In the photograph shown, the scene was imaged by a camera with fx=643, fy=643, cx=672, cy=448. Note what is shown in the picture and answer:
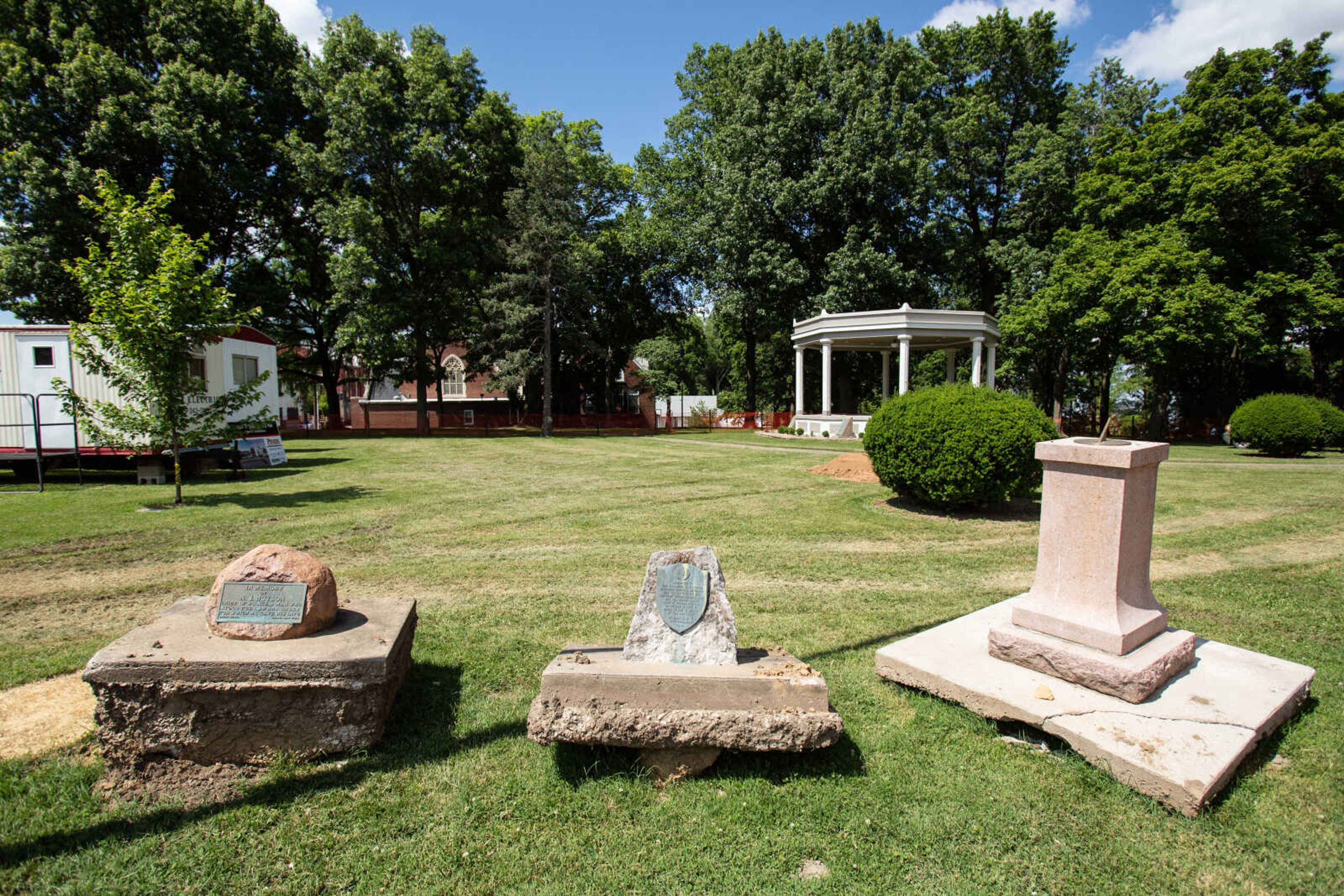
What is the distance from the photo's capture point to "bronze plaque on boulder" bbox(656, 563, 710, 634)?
333cm

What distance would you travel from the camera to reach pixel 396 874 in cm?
252

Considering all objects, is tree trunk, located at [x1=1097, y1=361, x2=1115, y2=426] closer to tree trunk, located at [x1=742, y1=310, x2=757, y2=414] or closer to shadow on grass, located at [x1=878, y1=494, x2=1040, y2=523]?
tree trunk, located at [x1=742, y1=310, x2=757, y2=414]

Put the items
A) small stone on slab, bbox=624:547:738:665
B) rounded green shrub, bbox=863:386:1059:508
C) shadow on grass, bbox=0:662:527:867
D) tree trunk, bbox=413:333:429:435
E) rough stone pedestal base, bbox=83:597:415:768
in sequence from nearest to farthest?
shadow on grass, bbox=0:662:527:867
rough stone pedestal base, bbox=83:597:415:768
small stone on slab, bbox=624:547:738:665
rounded green shrub, bbox=863:386:1059:508
tree trunk, bbox=413:333:429:435

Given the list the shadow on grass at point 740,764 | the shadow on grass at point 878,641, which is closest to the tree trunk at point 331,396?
the shadow on grass at point 878,641

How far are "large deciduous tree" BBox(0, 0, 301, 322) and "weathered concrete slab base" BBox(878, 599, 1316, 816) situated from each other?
24849 millimetres

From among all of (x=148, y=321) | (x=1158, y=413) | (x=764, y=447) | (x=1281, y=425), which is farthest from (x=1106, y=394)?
(x=148, y=321)

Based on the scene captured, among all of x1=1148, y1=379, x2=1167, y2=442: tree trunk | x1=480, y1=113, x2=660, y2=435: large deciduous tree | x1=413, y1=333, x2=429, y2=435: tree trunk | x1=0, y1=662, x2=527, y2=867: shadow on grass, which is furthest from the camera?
x1=413, y1=333, x2=429, y2=435: tree trunk

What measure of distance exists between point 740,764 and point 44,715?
390 cm

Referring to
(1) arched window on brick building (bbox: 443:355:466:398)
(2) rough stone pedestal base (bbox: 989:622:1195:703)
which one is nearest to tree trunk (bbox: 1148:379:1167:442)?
(2) rough stone pedestal base (bbox: 989:622:1195:703)

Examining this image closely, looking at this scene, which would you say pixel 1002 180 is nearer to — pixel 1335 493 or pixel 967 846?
pixel 1335 493

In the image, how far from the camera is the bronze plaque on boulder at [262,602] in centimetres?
333

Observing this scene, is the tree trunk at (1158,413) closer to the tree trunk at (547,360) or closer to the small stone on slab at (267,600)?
the tree trunk at (547,360)

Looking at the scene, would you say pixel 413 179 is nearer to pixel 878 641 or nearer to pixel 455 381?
pixel 455 381

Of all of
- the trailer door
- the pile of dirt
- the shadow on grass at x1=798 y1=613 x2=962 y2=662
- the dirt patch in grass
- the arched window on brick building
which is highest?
the arched window on brick building
